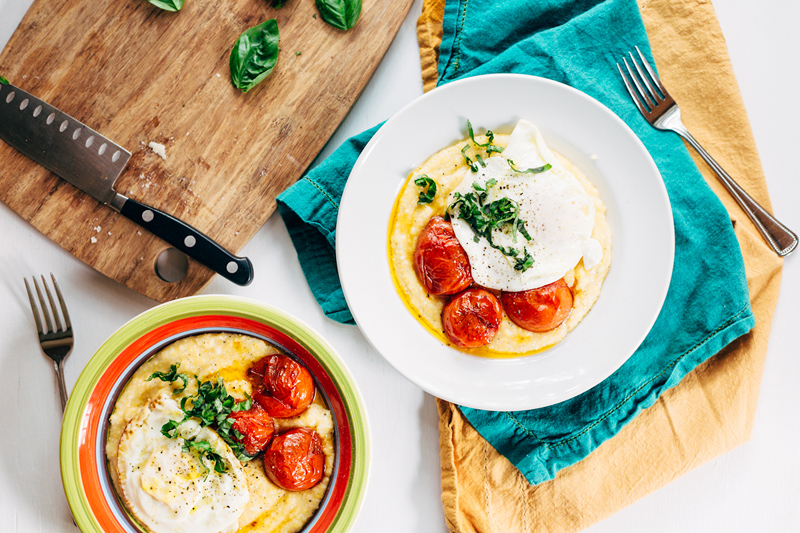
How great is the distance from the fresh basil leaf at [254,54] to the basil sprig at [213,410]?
184cm

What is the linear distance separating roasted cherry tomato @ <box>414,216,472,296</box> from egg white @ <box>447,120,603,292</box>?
47 millimetres

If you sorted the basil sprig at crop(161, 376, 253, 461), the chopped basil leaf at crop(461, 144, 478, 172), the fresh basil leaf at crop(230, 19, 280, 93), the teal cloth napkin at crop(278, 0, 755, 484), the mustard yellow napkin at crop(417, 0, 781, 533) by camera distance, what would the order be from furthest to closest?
the mustard yellow napkin at crop(417, 0, 781, 533) → the teal cloth napkin at crop(278, 0, 755, 484) → the fresh basil leaf at crop(230, 19, 280, 93) → the chopped basil leaf at crop(461, 144, 478, 172) → the basil sprig at crop(161, 376, 253, 461)

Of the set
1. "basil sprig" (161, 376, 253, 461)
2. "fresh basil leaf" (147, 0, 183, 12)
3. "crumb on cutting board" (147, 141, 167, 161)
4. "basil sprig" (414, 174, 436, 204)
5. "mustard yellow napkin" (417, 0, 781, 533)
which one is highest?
"fresh basil leaf" (147, 0, 183, 12)

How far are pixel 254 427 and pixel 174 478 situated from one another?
54cm

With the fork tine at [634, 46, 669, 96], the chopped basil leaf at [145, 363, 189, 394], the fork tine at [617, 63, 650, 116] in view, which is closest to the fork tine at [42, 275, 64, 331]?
the chopped basil leaf at [145, 363, 189, 394]

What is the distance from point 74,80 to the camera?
135 inches

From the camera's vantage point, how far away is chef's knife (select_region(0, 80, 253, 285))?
3262 mm

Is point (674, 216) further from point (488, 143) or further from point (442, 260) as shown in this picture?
point (442, 260)

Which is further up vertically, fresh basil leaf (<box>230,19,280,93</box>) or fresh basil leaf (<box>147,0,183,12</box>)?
fresh basil leaf (<box>147,0,183,12</box>)

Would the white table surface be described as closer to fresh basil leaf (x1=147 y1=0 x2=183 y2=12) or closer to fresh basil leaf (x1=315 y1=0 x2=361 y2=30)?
fresh basil leaf (x1=315 y1=0 x2=361 y2=30)

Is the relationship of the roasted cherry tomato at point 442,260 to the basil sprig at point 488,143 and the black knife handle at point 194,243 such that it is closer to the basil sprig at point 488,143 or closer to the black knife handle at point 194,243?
the basil sprig at point 488,143

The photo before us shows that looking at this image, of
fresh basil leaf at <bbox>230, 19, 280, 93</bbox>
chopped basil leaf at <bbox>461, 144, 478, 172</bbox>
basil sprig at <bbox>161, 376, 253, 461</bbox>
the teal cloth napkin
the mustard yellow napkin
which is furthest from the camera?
the mustard yellow napkin

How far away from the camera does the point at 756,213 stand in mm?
3566

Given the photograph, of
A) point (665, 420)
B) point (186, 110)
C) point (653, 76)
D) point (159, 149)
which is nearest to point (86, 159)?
point (159, 149)
